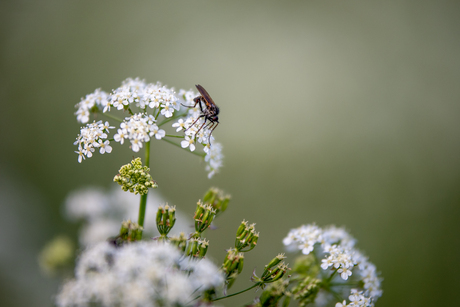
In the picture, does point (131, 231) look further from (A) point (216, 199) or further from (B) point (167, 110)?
(B) point (167, 110)

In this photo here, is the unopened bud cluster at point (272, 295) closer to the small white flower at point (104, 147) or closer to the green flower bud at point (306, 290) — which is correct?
the green flower bud at point (306, 290)

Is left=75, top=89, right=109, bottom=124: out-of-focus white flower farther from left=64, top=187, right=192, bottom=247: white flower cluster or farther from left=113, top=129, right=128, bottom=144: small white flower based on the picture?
left=64, top=187, right=192, bottom=247: white flower cluster

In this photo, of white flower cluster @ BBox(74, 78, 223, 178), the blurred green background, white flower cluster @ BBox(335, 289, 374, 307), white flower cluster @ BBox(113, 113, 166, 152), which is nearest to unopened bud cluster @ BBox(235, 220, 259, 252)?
white flower cluster @ BBox(74, 78, 223, 178)

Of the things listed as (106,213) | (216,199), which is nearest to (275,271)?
(216,199)

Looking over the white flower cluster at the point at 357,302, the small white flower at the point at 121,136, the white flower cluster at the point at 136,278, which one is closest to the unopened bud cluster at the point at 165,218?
the white flower cluster at the point at 136,278

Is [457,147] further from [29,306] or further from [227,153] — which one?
[29,306]

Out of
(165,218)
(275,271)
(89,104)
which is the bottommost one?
(275,271)

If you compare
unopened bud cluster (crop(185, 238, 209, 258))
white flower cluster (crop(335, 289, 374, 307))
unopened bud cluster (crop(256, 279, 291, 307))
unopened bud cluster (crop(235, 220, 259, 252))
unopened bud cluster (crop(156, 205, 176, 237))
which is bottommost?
white flower cluster (crop(335, 289, 374, 307))
